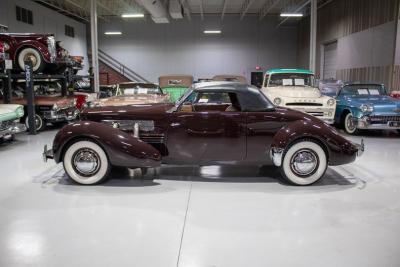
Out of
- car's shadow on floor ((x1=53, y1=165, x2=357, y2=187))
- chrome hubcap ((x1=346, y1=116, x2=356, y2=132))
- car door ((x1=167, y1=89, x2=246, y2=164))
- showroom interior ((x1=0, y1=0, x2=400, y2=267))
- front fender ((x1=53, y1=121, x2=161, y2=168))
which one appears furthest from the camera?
chrome hubcap ((x1=346, y1=116, x2=356, y2=132))

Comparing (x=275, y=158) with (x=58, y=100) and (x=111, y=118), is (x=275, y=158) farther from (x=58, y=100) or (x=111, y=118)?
(x=58, y=100)

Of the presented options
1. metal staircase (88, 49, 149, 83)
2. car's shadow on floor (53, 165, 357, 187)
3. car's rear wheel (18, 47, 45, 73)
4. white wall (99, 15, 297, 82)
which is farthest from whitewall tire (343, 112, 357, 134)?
metal staircase (88, 49, 149, 83)

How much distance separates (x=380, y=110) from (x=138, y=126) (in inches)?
244

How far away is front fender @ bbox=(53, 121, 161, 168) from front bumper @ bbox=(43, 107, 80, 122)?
5631 mm

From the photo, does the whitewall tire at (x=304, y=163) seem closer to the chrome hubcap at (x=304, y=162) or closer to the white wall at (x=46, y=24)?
the chrome hubcap at (x=304, y=162)

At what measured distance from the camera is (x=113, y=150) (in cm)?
484

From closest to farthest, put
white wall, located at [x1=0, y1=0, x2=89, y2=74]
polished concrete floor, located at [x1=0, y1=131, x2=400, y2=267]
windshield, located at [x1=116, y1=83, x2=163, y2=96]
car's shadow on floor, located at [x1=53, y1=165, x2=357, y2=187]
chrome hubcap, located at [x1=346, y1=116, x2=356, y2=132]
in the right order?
polished concrete floor, located at [x1=0, y1=131, x2=400, y2=267] < car's shadow on floor, located at [x1=53, y1=165, x2=357, y2=187] < chrome hubcap, located at [x1=346, y1=116, x2=356, y2=132] < windshield, located at [x1=116, y1=83, x2=163, y2=96] < white wall, located at [x1=0, y1=0, x2=89, y2=74]

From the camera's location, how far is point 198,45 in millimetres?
26797

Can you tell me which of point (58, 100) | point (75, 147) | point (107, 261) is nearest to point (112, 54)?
point (58, 100)

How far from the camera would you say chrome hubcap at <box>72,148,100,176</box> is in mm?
4977

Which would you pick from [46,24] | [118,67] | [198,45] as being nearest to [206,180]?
[46,24]

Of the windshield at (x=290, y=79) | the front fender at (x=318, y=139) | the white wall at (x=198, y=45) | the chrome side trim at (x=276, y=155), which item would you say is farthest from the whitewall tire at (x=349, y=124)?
the white wall at (x=198, y=45)

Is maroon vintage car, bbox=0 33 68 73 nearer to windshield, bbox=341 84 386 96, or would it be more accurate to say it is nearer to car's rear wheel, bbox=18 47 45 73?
car's rear wheel, bbox=18 47 45 73

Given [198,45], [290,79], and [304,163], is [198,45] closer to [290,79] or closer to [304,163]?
[290,79]
